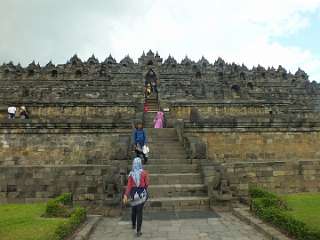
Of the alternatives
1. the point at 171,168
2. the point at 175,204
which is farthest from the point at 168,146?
the point at 175,204

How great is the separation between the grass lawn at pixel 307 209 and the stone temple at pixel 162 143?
1638 millimetres

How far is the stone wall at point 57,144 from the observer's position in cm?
1623

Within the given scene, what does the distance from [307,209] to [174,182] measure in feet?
Result: 13.9

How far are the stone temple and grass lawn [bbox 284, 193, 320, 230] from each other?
164cm

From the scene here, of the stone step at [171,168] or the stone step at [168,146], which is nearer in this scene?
the stone step at [171,168]

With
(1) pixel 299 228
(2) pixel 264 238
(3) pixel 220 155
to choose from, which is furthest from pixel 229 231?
(3) pixel 220 155

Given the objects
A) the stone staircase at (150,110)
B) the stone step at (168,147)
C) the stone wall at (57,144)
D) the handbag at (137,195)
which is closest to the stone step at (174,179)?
the stone step at (168,147)

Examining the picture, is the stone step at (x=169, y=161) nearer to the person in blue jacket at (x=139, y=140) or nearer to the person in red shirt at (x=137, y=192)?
→ the person in blue jacket at (x=139, y=140)

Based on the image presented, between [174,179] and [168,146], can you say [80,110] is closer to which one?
[168,146]

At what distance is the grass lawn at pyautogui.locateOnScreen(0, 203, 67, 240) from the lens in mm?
6500

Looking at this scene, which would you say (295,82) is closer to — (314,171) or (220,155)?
(220,155)

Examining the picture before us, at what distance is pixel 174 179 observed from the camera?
37.9ft

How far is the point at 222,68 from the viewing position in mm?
37906

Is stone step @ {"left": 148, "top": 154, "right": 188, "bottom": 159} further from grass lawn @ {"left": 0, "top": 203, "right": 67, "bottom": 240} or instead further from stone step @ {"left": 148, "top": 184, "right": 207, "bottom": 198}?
grass lawn @ {"left": 0, "top": 203, "right": 67, "bottom": 240}
